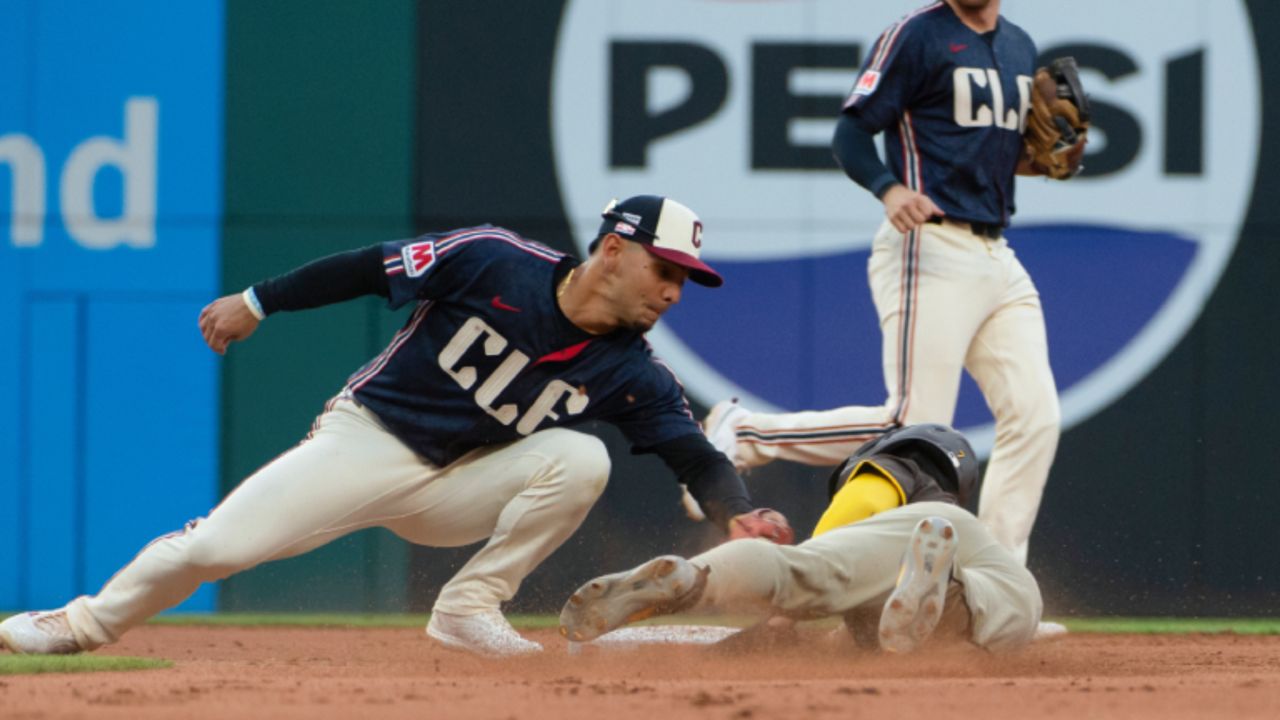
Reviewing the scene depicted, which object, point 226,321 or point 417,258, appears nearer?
point 226,321

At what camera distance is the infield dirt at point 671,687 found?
3.52 metres

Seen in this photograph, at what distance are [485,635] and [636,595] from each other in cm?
127

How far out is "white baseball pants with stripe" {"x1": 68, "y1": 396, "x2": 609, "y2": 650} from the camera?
4.74m

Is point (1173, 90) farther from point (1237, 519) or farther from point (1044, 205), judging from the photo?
point (1237, 519)

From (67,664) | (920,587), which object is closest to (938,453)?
(920,587)

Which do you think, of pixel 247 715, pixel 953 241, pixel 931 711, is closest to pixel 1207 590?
pixel 953 241

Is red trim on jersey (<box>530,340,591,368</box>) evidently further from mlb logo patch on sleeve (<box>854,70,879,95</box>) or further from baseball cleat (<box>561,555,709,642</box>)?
mlb logo patch on sleeve (<box>854,70,879,95</box>)

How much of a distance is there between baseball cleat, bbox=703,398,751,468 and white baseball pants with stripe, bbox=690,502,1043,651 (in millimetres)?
1862

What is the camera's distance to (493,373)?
4.95 metres

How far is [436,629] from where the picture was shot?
17.2 feet

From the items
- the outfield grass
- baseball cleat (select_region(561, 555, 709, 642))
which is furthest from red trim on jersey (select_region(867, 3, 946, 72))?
the outfield grass

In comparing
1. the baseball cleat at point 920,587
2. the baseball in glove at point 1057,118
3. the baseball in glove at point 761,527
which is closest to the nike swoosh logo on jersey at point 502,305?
the baseball in glove at point 761,527

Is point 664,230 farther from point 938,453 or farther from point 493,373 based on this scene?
point 938,453

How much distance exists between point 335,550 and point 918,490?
12.4 feet
